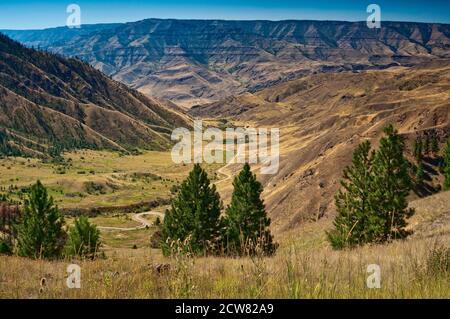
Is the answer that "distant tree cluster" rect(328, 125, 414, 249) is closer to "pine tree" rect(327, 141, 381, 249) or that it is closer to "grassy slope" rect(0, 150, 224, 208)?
"pine tree" rect(327, 141, 381, 249)

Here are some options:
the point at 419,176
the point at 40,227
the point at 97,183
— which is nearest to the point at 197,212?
the point at 40,227

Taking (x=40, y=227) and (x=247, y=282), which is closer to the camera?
(x=247, y=282)

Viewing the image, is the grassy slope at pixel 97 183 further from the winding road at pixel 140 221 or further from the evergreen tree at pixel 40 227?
the evergreen tree at pixel 40 227

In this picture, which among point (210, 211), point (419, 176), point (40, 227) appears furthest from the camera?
point (419, 176)

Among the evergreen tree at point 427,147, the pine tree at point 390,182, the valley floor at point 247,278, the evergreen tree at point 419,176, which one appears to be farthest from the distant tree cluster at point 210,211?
the evergreen tree at point 427,147

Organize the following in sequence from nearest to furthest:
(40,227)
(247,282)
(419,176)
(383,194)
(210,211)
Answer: (247,282)
(383,194)
(210,211)
(40,227)
(419,176)

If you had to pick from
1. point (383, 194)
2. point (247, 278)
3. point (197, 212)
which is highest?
point (247, 278)

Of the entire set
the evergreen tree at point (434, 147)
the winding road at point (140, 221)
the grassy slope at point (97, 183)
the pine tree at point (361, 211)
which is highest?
the evergreen tree at point (434, 147)

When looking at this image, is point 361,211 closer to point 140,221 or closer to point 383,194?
point 383,194

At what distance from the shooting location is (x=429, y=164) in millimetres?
75500

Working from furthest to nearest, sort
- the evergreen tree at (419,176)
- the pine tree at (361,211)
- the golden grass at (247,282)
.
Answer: the evergreen tree at (419,176) < the pine tree at (361,211) < the golden grass at (247,282)

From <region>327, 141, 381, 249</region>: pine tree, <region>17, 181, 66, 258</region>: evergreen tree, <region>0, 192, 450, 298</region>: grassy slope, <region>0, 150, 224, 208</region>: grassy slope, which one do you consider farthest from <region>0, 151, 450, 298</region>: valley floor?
<region>0, 150, 224, 208</region>: grassy slope
